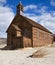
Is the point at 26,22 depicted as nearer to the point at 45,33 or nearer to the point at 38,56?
the point at 45,33

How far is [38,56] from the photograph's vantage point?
1944 cm

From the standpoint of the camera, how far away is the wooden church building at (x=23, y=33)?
3728 centimetres

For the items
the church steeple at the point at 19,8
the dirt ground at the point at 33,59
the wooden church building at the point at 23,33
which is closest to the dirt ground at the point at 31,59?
the dirt ground at the point at 33,59

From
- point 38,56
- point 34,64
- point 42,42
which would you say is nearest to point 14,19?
point 42,42

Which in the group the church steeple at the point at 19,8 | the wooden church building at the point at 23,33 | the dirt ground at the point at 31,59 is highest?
the church steeple at the point at 19,8

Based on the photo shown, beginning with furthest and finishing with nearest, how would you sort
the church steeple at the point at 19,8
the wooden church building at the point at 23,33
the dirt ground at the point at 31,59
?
the church steeple at the point at 19,8 < the wooden church building at the point at 23,33 < the dirt ground at the point at 31,59

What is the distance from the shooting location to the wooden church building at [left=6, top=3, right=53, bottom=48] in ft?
122

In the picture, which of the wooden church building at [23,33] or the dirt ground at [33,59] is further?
the wooden church building at [23,33]

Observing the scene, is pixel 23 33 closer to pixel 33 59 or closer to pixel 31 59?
pixel 31 59

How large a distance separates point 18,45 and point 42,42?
8055 mm

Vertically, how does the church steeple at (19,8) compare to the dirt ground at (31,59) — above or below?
above

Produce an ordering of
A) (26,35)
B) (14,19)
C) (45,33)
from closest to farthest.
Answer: (26,35), (14,19), (45,33)

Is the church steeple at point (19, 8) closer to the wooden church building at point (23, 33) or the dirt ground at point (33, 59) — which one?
the wooden church building at point (23, 33)

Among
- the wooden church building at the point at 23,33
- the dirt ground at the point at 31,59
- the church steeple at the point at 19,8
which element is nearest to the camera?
the dirt ground at the point at 31,59
